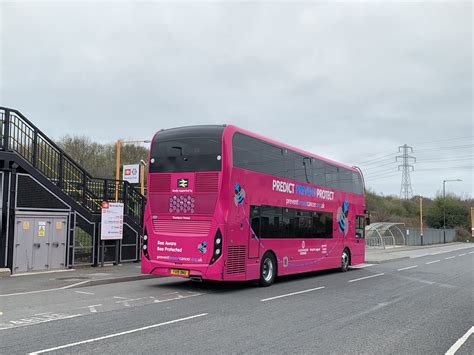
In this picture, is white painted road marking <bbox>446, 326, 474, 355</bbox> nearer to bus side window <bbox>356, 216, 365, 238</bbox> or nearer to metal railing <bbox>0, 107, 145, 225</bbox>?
bus side window <bbox>356, 216, 365, 238</bbox>

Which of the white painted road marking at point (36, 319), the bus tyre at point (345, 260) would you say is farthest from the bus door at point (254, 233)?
the bus tyre at point (345, 260)

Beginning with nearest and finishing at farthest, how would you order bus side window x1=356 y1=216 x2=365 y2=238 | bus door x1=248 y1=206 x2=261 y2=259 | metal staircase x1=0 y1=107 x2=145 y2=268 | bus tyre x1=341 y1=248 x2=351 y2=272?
bus door x1=248 y1=206 x2=261 y2=259 → metal staircase x1=0 y1=107 x2=145 y2=268 → bus tyre x1=341 y1=248 x2=351 y2=272 → bus side window x1=356 y1=216 x2=365 y2=238

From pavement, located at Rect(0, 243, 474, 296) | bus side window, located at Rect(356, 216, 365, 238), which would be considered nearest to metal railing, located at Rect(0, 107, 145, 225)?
pavement, located at Rect(0, 243, 474, 296)

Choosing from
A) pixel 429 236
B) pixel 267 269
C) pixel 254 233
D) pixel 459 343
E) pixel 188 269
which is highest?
pixel 254 233

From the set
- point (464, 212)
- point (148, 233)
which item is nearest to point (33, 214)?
point (148, 233)

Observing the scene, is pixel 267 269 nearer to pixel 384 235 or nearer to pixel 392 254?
pixel 392 254

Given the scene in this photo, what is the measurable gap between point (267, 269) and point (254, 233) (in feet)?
4.76

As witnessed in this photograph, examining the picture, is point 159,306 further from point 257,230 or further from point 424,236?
point 424,236

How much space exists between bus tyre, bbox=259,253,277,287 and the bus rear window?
11.3 feet

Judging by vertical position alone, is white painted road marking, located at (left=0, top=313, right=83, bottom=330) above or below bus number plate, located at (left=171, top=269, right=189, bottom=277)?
below

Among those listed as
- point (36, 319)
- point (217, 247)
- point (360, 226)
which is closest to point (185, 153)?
point (217, 247)

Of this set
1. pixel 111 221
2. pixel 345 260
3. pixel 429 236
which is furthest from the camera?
pixel 429 236

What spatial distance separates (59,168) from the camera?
17.4 m

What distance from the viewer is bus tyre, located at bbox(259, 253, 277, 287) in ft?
44.9
